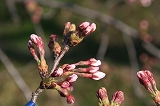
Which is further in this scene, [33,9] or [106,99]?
[33,9]

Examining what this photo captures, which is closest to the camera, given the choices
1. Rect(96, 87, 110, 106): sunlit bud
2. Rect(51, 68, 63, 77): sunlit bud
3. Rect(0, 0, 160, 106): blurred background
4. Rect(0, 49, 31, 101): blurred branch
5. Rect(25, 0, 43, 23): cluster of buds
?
Rect(51, 68, 63, 77): sunlit bud

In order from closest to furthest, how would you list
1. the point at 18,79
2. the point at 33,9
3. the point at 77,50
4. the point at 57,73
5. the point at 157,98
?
the point at 57,73, the point at 157,98, the point at 18,79, the point at 33,9, the point at 77,50

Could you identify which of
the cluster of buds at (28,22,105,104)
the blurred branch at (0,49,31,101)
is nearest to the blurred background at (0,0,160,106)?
the blurred branch at (0,49,31,101)

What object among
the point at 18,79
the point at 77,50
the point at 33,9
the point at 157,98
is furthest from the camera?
the point at 77,50

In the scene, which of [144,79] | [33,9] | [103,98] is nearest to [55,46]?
[103,98]

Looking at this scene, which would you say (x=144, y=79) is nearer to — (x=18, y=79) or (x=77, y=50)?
(x=18, y=79)

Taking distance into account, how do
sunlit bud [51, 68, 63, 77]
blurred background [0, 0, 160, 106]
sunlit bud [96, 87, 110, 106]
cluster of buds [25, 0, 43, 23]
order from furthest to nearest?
blurred background [0, 0, 160, 106] → cluster of buds [25, 0, 43, 23] → sunlit bud [96, 87, 110, 106] → sunlit bud [51, 68, 63, 77]

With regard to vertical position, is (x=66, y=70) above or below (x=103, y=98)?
above

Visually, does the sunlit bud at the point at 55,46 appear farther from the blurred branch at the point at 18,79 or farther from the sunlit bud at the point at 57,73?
the blurred branch at the point at 18,79

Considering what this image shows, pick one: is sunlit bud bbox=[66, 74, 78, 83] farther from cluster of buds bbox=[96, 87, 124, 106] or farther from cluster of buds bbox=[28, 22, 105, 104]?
cluster of buds bbox=[96, 87, 124, 106]

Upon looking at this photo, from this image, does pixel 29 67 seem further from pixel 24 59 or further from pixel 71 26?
pixel 71 26

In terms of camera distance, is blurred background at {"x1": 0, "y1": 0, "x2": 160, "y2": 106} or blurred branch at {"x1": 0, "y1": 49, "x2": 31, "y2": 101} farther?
blurred background at {"x1": 0, "y1": 0, "x2": 160, "y2": 106}
